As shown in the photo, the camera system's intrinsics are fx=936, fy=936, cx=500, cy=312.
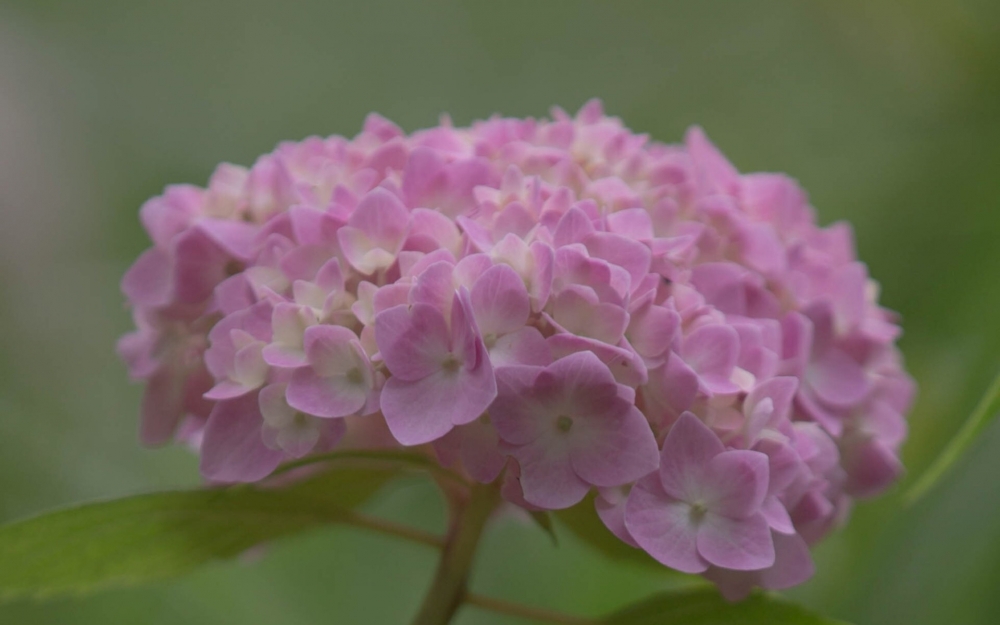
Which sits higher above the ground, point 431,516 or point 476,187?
point 476,187

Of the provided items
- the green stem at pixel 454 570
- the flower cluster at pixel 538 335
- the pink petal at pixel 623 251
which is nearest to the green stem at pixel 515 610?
the green stem at pixel 454 570

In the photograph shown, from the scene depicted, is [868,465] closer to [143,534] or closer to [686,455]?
[686,455]

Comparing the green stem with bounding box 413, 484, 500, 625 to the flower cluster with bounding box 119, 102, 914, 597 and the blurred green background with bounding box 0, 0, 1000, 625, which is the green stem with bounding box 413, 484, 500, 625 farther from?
the blurred green background with bounding box 0, 0, 1000, 625

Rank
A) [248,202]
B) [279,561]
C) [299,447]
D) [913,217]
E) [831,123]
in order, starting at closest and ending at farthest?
[299,447], [248,202], [279,561], [913,217], [831,123]

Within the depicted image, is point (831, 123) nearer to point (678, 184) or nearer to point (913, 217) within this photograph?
point (913, 217)

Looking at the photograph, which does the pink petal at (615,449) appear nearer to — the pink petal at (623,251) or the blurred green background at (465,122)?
the pink petal at (623,251)

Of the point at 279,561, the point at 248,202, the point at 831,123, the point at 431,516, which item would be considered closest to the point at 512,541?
the point at 431,516
